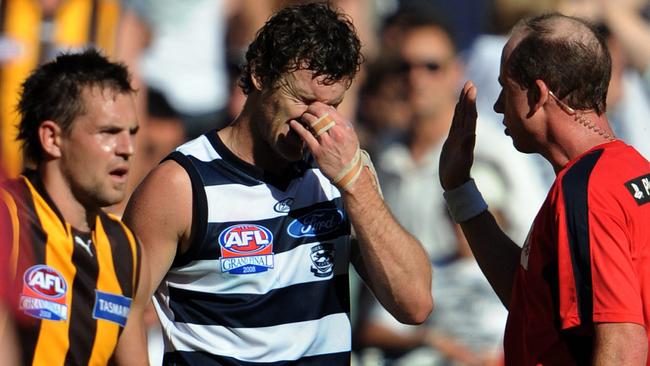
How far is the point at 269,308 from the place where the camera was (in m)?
3.25

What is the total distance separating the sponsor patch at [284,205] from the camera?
332cm

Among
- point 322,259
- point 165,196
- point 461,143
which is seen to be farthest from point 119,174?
point 461,143

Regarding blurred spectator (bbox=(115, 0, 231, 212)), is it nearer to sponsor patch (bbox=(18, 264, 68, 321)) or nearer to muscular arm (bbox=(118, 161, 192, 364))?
muscular arm (bbox=(118, 161, 192, 364))

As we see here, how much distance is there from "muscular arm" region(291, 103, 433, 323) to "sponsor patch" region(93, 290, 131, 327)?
74cm

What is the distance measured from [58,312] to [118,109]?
64 centimetres

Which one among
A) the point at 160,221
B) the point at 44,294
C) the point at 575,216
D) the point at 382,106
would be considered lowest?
the point at 44,294

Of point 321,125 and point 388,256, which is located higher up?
point 321,125

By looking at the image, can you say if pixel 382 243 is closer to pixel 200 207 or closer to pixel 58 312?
pixel 200 207

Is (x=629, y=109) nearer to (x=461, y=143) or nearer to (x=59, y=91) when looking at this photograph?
(x=461, y=143)

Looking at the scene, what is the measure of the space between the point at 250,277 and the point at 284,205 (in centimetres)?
26

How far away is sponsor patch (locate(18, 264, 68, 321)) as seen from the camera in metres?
2.94

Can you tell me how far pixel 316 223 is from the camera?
3.37 m

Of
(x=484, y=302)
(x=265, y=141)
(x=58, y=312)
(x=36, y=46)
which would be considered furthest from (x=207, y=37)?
(x=58, y=312)

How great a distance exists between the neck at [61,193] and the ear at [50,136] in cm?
3
